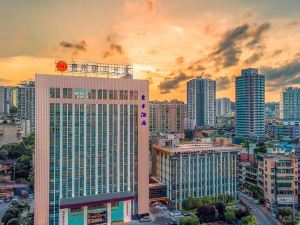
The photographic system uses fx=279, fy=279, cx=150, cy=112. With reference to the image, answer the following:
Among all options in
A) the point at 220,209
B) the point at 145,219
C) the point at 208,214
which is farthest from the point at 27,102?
the point at 220,209

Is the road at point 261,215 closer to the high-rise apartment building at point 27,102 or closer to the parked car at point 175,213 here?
the parked car at point 175,213

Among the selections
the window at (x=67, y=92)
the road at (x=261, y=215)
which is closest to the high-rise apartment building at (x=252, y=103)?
the road at (x=261, y=215)

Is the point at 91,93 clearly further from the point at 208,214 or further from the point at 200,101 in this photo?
the point at 200,101

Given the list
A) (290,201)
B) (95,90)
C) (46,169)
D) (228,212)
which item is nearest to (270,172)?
(290,201)

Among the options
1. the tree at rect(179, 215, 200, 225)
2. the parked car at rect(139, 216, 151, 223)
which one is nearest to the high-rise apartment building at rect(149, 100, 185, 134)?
the parked car at rect(139, 216, 151, 223)

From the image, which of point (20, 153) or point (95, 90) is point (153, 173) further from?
point (20, 153)
